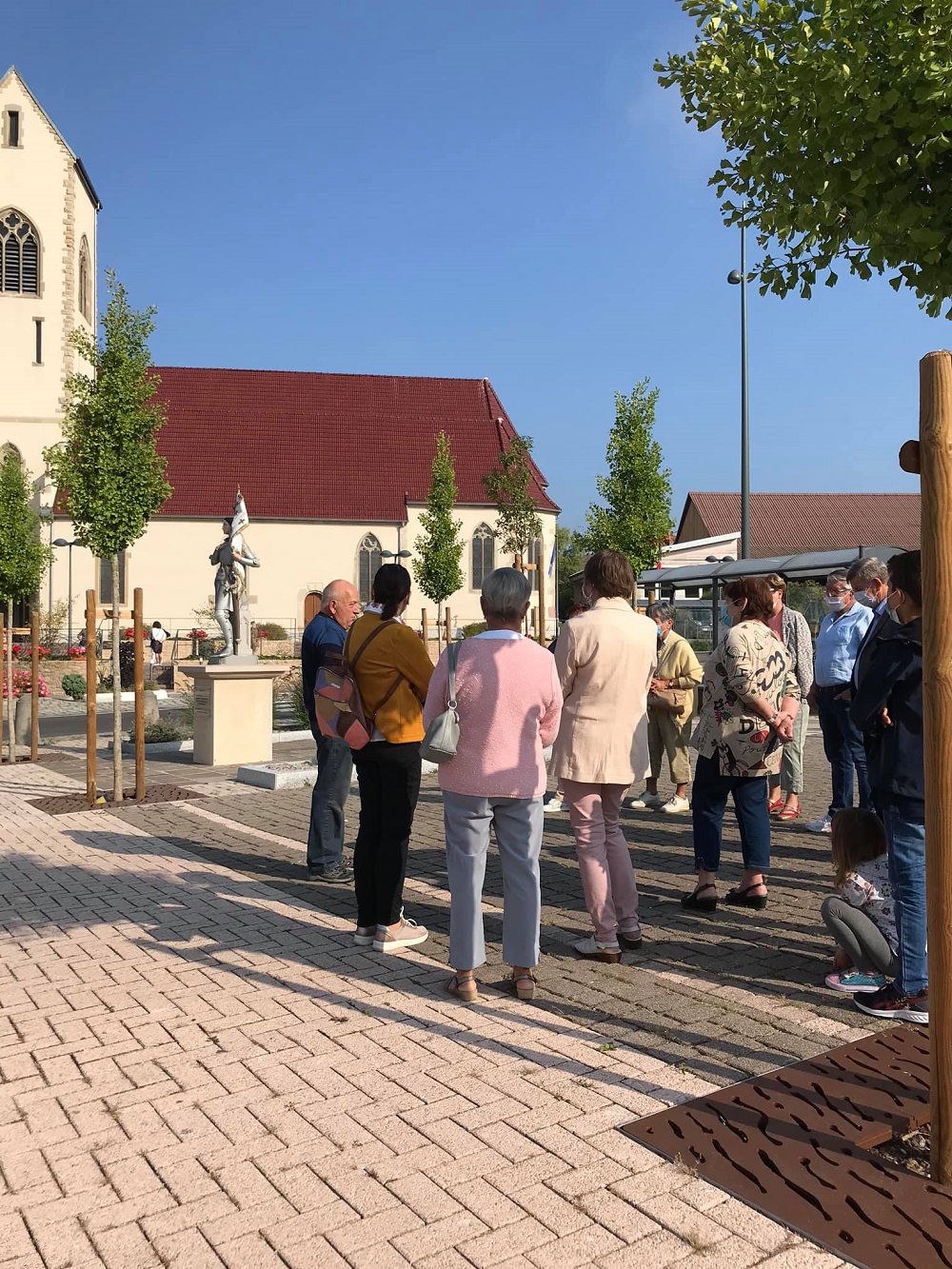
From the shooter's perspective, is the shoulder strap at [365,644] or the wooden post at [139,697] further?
the wooden post at [139,697]

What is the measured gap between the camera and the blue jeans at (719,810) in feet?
20.1

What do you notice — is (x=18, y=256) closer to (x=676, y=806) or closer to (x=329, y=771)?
(x=676, y=806)

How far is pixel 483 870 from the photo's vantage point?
4777 mm

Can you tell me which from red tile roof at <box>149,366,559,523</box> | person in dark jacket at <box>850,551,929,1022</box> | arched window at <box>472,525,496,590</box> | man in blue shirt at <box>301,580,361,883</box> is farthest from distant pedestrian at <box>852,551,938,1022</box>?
arched window at <box>472,525,496,590</box>

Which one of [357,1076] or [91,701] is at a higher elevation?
[91,701]

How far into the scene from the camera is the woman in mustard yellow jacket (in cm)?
552

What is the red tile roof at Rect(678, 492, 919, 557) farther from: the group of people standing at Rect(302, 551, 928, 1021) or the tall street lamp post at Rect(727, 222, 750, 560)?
the group of people standing at Rect(302, 551, 928, 1021)

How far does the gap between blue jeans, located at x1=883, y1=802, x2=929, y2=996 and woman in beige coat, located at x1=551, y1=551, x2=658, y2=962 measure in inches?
48.0

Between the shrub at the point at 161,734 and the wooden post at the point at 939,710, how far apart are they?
15104 millimetres

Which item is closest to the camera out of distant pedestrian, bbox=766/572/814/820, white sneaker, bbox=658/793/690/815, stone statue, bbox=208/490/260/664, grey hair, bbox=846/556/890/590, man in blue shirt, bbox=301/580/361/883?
man in blue shirt, bbox=301/580/361/883

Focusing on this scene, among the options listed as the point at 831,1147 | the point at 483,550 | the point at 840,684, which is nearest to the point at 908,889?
the point at 831,1147

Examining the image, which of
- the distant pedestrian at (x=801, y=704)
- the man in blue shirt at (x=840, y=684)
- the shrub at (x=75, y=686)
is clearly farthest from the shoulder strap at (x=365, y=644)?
the shrub at (x=75, y=686)

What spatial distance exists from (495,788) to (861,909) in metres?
1.71

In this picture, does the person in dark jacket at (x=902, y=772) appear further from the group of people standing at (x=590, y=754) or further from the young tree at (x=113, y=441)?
the young tree at (x=113, y=441)
